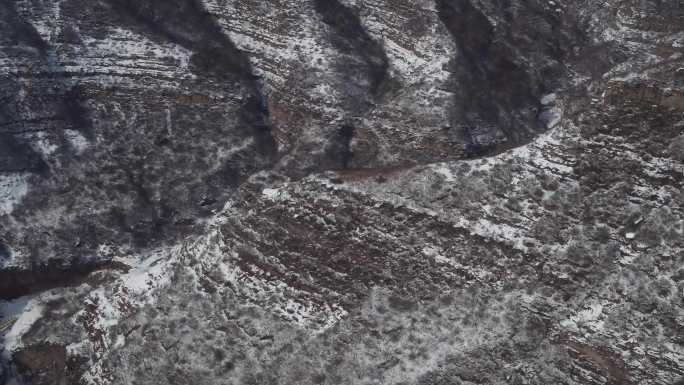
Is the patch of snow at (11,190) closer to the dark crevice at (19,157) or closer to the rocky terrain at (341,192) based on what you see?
the rocky terrain at (341,192)

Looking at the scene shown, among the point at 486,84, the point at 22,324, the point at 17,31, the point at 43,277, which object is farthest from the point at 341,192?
the point at 17,31

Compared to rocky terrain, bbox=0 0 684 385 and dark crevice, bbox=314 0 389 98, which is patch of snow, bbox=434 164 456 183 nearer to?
rocky terrain, bbox=0 0 684 385

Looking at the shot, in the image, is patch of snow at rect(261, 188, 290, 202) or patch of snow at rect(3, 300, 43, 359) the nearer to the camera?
patch of snow at rect(261, 188, 290, 202)

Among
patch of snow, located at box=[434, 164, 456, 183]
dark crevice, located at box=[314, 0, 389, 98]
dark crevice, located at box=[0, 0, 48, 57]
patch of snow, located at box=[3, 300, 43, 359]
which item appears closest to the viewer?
patch of snow, located at box=[434, 164, 456, 183]

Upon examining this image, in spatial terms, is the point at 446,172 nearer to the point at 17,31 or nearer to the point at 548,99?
the point at 548,99

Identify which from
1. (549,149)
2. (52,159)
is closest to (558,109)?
(549,149)

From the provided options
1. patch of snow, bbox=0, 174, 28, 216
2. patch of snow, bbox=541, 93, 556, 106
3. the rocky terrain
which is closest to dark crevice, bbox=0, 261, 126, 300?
the rocky terrain

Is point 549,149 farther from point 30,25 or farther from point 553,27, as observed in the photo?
point 30,25
